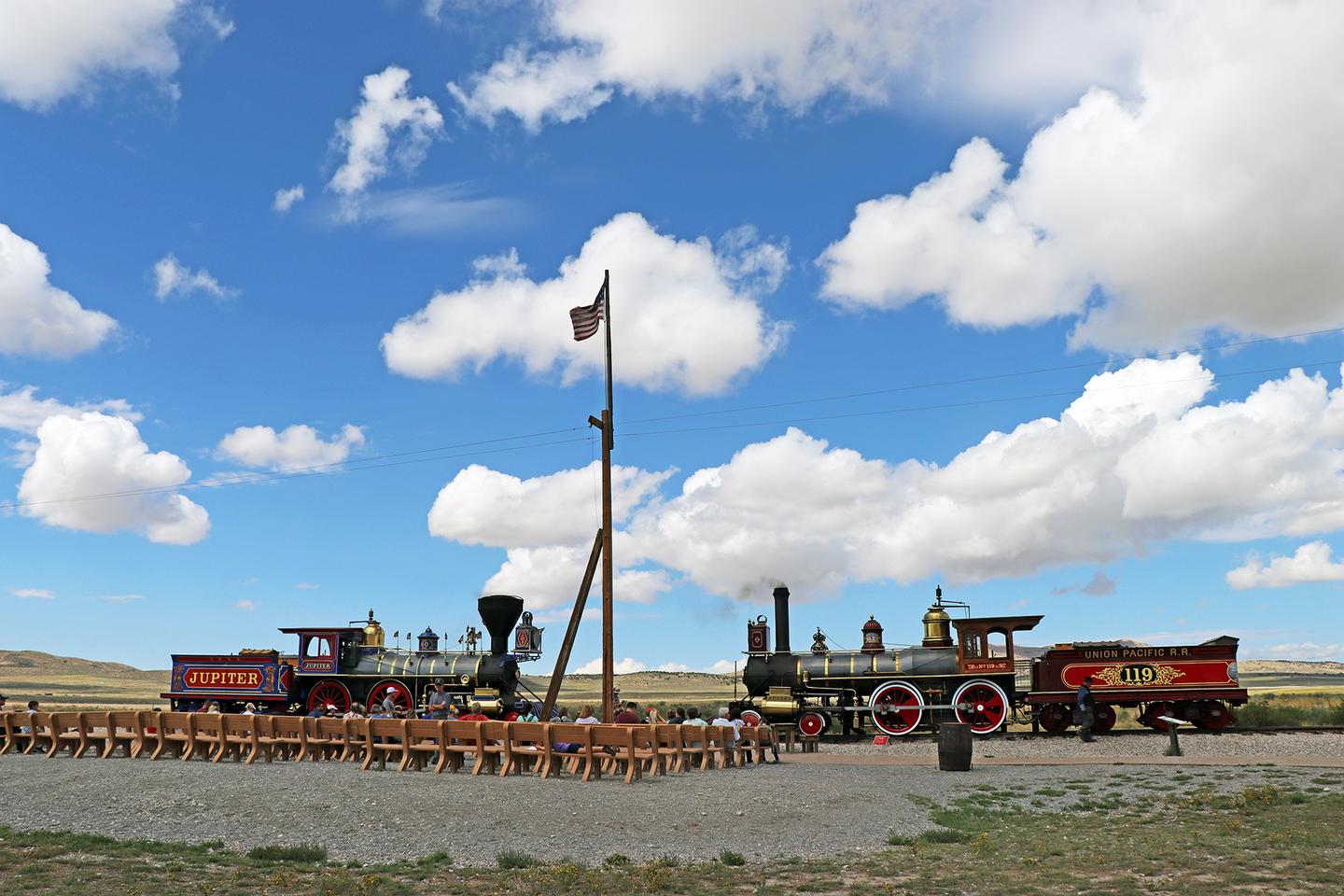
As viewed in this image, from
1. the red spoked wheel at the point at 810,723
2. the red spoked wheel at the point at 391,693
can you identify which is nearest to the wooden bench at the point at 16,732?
the red spoked wheel at the point at 391,693

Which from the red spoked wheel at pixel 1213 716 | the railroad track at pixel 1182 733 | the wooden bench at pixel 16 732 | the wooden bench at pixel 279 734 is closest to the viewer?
the wooden bench at pixel 279 734

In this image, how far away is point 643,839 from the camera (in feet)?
36.7

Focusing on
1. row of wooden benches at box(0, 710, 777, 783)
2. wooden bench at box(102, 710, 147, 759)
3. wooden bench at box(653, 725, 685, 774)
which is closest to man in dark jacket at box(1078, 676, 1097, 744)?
row of wooden benches at box(0, 710, 777, 783)

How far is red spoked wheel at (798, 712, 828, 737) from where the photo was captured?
27.1 m

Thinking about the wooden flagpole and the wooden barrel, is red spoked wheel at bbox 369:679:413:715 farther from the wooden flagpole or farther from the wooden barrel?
the wooden barrel

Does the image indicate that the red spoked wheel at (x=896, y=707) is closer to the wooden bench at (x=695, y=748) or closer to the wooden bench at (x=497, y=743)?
the wooden bench at (x=695, y=748)

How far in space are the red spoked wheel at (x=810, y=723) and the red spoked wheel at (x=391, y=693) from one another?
1175 cm

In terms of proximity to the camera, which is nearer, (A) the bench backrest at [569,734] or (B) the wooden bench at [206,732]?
(A) the bench backrest at [569,734]

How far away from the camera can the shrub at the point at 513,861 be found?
9703mm

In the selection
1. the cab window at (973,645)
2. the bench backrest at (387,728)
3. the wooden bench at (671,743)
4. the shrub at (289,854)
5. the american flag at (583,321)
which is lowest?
the shrub at (289,854)

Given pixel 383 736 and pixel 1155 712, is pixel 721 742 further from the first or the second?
pixel 1155 712

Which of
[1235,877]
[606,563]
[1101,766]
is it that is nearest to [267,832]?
[1235,877]

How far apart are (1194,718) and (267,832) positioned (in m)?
23.3

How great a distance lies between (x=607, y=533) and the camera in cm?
2205
